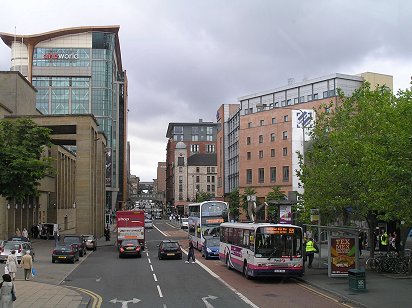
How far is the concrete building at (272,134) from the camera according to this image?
79.3 m

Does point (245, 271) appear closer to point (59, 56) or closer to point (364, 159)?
point (364, 159)

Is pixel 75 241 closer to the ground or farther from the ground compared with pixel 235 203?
closer to the ground

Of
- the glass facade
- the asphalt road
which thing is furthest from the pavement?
the glass facade

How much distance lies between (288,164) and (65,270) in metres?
51.4

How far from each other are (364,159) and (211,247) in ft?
72.2

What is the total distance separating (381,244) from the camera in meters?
39.7

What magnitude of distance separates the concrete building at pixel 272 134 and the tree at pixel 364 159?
37.7 m

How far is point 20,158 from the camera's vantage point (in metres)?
38.2

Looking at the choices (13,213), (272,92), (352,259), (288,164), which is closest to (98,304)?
(352,259)

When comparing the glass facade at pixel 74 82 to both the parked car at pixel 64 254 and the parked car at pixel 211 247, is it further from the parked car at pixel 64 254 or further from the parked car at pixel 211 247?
the parked car at pixel 64 254

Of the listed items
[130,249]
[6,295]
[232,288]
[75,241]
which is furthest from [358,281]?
[75,241]

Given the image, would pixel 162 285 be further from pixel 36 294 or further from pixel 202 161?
pixel 202 161

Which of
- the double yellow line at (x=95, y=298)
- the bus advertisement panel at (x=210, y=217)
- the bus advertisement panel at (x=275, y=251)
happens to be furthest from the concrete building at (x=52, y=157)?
the bus advertisement panel at (x=275, y=251)

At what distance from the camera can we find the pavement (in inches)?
742
